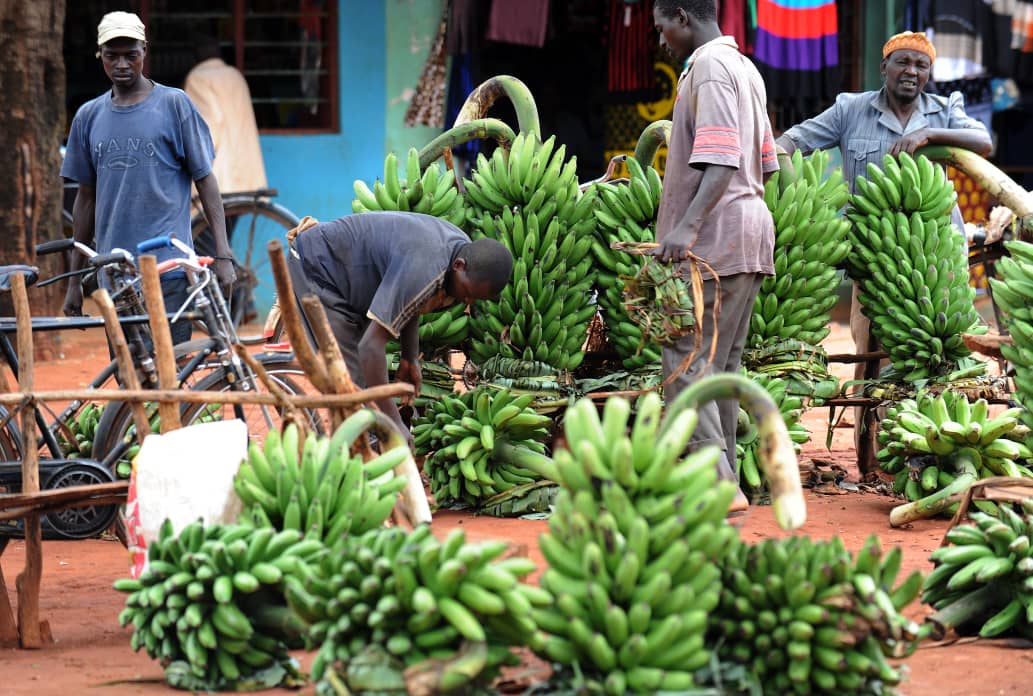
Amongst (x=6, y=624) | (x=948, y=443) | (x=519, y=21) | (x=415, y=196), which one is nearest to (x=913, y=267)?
(x=948, y=443)

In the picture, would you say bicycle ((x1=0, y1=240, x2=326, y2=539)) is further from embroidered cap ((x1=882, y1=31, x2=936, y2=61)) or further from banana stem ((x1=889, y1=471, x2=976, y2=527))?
embroidered cap ((x1=882, y1=31, x2=936, y2=61))

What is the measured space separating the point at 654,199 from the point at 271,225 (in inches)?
249

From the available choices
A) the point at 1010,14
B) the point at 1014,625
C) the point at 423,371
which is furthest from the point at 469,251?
the point at 1010,14

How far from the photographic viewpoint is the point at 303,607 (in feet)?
9.57

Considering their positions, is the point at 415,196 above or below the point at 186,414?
above

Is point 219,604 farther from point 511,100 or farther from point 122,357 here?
point 511,100

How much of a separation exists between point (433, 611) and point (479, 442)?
8.54 feet

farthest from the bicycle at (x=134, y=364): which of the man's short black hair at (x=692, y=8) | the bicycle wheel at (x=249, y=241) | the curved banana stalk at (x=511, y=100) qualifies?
the bicycle wheel at (x=249, y=241)

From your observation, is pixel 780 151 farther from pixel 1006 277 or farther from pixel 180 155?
pixel 180 155

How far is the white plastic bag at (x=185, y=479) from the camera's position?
10.9 ft

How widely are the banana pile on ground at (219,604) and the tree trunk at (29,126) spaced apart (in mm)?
6489

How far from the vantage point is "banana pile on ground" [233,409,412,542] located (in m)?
3.19

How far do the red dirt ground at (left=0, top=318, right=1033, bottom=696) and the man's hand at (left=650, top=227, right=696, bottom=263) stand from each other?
3.57 ft

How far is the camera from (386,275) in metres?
4.43
